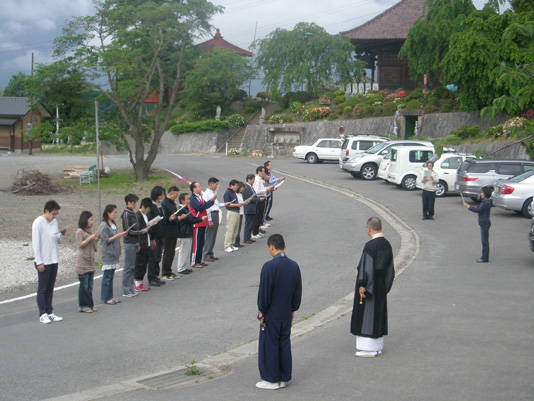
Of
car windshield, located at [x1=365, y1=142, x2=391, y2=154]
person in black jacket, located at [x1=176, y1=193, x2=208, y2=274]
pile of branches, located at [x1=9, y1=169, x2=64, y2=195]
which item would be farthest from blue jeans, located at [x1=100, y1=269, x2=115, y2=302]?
car windshield, located at [x1=365, y1=142, x2=391, y2=154]

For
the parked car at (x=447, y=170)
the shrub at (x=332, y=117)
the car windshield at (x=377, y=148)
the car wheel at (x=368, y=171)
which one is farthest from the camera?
the shrub at (x=332, y=117)

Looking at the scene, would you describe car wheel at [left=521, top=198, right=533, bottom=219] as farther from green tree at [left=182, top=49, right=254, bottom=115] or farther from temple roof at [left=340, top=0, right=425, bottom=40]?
green tree at [left=182, top=49, right=254, bottom=115]

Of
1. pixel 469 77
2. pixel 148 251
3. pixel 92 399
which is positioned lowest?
pixel 92 399

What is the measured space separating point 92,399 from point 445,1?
39.2 meters

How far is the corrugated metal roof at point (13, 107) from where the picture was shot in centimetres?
5450

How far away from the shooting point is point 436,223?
17953 mm

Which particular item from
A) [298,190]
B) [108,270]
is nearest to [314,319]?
[108,270]

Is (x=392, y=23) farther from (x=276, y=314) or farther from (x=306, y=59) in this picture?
(x=276, y=314)

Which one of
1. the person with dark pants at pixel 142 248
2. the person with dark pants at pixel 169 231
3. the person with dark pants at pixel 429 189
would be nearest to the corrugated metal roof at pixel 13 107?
the person with dark pants at pixel 429 189

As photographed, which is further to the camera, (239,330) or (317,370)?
(239,330)

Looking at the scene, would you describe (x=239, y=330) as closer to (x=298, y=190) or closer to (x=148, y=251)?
(x=148, y=251)

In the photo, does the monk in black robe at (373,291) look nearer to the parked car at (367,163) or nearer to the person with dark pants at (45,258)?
the person with dark pants at (45,258)

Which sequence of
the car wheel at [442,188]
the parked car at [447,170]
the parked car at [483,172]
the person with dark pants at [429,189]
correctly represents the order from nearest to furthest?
the person with dark pants at [429,189]
the parked car at [483,172]
the parked car at [447,170]
the car wheel at [442,188]

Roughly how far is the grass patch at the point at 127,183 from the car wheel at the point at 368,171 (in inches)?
325
